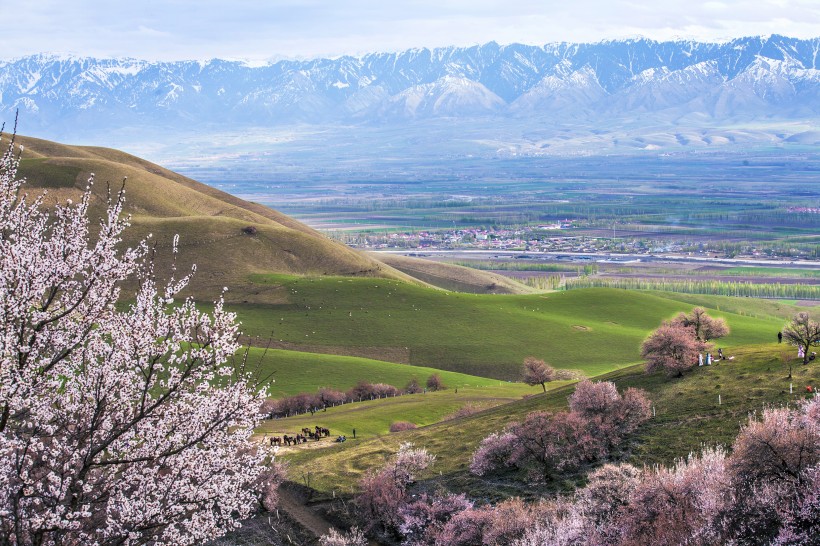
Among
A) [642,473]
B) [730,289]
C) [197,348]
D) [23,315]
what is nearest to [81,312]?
[23,315]

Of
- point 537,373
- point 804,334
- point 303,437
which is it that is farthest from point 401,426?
point 804,334

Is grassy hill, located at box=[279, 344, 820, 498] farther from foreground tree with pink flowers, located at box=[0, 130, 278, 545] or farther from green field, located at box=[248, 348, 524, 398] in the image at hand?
foreground tree with pink flowers, located at box=[0, 130, 278, 545]

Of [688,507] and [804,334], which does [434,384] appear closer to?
[804,334]

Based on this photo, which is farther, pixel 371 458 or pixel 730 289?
pixel 730 289

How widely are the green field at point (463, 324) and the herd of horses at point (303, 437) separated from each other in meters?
39.9

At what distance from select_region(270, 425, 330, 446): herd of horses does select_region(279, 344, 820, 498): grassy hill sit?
3318mm

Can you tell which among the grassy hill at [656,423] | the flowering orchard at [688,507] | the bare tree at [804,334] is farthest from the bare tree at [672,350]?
the flowering orchard at [688,507]

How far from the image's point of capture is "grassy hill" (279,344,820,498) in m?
46.5

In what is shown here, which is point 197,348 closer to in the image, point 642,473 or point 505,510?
point 505,510

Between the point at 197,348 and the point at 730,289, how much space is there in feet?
647

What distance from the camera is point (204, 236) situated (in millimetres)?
157250

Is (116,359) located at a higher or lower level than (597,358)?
higher

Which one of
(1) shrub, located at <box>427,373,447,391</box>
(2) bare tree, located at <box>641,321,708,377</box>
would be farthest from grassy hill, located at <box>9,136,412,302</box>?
(2) bare tree, located at <box>641,321,708,377</box>

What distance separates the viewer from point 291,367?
10062cm
